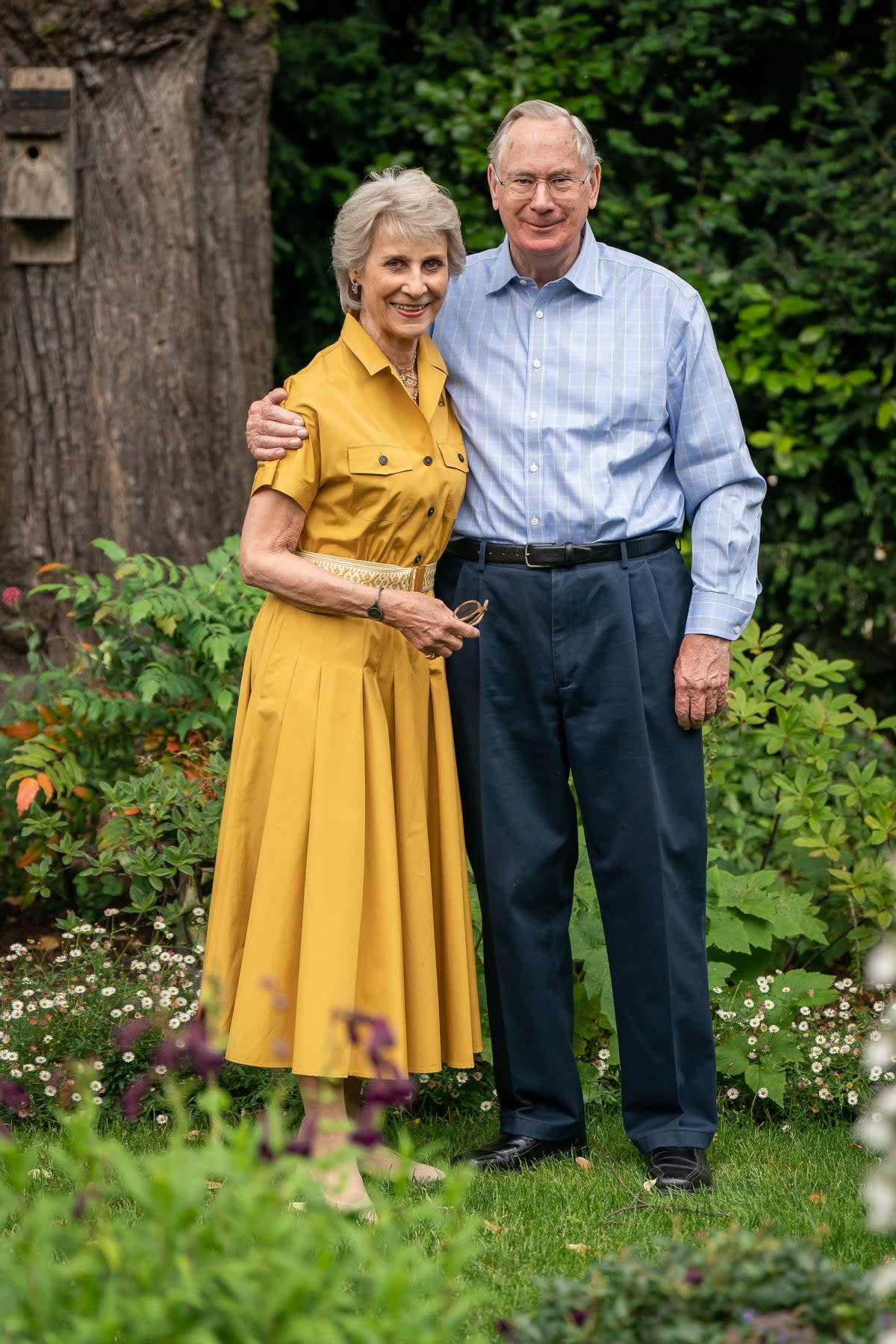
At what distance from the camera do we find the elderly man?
3.09 metres

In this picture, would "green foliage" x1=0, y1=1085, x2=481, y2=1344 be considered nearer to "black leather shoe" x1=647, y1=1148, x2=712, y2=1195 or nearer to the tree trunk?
"black leather shoe" x1=647, y1=1148, x2=712, y2=1195

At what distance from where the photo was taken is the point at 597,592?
308 centimetres

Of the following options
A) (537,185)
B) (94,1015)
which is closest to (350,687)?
(537,185)

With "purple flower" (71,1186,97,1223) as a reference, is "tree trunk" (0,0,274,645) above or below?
above

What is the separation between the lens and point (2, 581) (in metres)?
5.11

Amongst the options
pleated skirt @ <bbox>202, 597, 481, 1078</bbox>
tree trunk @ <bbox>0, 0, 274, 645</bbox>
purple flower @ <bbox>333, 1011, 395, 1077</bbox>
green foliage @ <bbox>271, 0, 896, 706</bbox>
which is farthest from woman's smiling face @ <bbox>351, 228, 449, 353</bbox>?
green foliage @ <bbox>271, 0, 896, 706</bbox>

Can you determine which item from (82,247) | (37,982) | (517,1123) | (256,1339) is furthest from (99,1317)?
(82,247)

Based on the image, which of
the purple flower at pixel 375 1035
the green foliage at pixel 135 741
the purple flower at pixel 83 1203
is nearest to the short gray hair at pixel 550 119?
the green foliage at pixel 135 741

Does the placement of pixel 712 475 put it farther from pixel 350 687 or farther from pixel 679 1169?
pixel 679 1169

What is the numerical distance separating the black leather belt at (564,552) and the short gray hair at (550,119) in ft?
2.64

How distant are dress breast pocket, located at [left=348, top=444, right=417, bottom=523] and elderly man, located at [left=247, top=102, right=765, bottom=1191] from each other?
→ 0.26 meters

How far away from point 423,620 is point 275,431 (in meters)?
0.48

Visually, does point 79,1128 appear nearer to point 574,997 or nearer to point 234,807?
point 234,807

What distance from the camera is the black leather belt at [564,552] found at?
3.09 m
